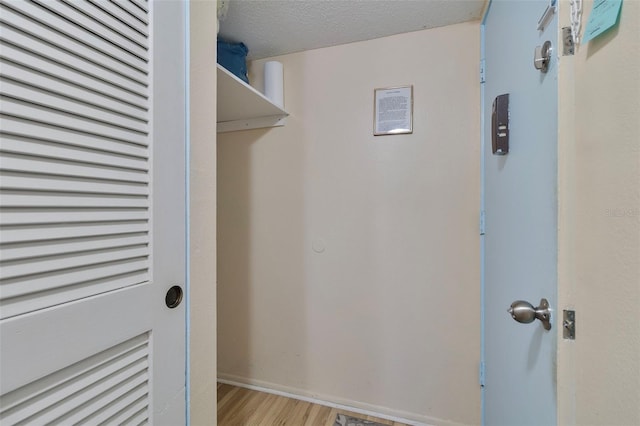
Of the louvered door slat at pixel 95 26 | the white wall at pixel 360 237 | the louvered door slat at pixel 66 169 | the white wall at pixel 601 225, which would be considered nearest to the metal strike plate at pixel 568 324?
the white wall at pixel 601 225

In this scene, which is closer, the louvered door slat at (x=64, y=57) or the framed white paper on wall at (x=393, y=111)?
the louvered door slat at (x=64, y=57)

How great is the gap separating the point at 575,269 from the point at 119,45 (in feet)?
3.61

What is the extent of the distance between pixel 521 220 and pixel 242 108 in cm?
153

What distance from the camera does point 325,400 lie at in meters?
1.66

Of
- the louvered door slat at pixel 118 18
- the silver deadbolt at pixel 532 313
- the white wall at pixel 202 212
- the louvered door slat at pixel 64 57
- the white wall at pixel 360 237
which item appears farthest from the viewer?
the white wall at pixel 360 237

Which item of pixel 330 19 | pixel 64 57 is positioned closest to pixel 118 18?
pixel 64 57

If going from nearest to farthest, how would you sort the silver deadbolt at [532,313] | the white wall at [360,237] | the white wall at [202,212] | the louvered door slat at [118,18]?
1. the louvered door slat at [118,18]
2. the silver deadbolt at [532,313]
3. the white wall at [202,212]
4. the white wall at [360,237]

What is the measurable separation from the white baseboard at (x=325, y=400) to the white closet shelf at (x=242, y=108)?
176 centimetres

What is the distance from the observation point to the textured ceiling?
1.32 m

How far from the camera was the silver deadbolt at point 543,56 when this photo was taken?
665mm

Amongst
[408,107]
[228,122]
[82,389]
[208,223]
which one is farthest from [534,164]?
[228,122]

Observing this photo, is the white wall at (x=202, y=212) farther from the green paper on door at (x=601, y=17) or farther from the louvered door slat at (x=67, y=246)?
the green paper on door at (x=601, y=17)

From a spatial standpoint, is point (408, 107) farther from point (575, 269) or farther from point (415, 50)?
point (575, 269)

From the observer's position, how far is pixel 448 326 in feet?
→ 4.82
